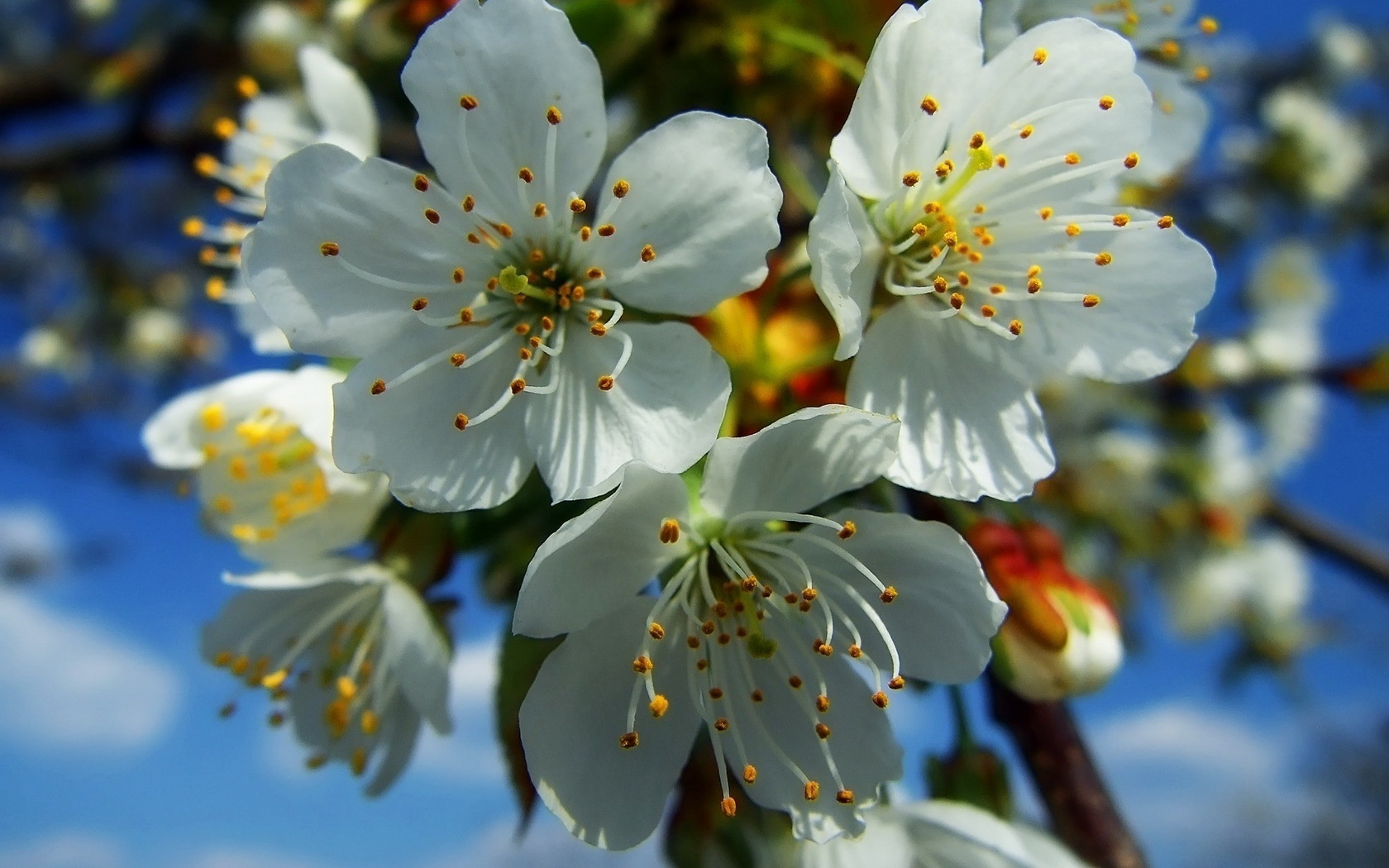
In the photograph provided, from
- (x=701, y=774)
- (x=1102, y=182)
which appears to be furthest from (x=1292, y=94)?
(x=701, y=774)

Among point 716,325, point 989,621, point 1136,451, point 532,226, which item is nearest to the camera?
point 989,621

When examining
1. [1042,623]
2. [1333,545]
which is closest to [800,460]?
[1042,623]

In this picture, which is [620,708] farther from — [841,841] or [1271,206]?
[1271,206]

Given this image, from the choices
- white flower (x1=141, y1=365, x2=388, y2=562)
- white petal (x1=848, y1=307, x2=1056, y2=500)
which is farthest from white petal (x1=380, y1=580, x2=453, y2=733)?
white petal (x1=848, y1=307, x2=1056, y2=500)

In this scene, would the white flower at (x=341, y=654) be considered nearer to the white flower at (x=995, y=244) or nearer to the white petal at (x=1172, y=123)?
the white flower at (x=995, y=244)

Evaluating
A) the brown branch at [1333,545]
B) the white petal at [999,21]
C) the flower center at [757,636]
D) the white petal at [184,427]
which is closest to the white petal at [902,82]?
the white petal at [999,21]
